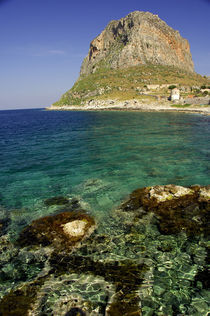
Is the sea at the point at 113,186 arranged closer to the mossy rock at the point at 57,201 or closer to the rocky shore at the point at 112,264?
the rocky shore at the point at 112,264

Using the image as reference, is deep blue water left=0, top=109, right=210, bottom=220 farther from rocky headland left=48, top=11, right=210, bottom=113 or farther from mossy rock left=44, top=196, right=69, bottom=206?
rocky headland left=48, top=11, right=210, bottom=113

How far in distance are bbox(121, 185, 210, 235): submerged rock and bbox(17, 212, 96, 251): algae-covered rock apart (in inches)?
115

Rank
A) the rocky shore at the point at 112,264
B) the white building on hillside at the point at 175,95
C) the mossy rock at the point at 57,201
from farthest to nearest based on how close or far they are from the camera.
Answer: the white building on hillside at the point at 175,95 → the mossy rock at the point at 57,201 → the rocky shore at the point at 112,264

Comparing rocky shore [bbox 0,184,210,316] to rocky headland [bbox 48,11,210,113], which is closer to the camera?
rocky shore [bbox 0,184,210,316]

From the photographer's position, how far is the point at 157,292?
6.02 m

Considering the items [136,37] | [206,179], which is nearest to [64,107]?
[136,37]

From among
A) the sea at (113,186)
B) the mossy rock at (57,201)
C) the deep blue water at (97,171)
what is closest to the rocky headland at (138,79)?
the deep blue water at (97,171)

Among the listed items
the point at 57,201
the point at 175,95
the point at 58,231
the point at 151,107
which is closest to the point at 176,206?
the point at 58,231

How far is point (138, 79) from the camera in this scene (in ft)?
503

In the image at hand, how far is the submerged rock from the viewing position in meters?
9.21

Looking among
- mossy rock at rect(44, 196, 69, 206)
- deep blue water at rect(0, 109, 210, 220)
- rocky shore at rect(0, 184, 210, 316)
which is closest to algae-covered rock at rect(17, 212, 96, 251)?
rocky shore at rect(0, 184, 210, 316)

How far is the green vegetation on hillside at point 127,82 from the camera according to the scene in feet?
457

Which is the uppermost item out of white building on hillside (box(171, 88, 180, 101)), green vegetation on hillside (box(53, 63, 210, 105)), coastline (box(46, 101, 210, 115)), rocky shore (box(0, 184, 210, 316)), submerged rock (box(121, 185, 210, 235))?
green vegetation on hillside (box(53, 63, 210, 105))

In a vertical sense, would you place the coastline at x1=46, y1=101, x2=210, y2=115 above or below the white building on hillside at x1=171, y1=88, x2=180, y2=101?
below
